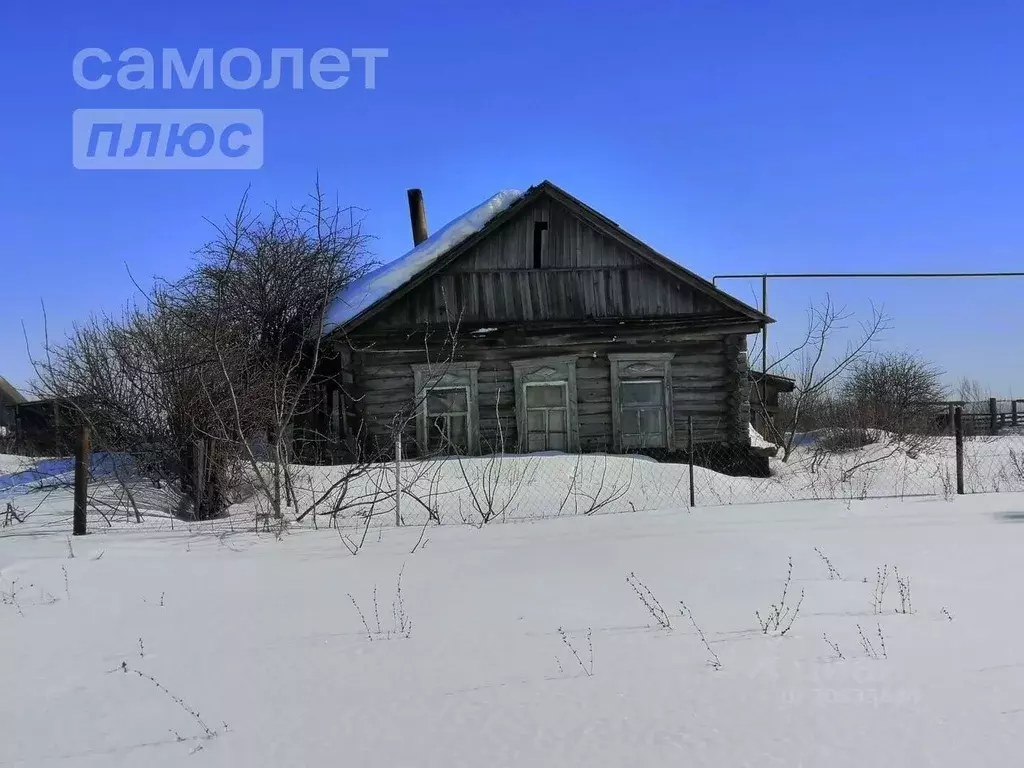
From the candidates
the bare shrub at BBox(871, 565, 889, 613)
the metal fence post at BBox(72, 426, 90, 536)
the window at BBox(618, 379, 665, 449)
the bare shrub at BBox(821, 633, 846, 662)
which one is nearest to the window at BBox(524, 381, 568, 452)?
the window at BBox(618, 379, 665, 449)

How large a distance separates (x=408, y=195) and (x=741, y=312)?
13.1 m

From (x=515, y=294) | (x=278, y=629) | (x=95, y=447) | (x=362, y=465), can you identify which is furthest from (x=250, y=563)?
(x=515, y=294)

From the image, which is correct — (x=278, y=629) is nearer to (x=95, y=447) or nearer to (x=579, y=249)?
(x=95, y=447)

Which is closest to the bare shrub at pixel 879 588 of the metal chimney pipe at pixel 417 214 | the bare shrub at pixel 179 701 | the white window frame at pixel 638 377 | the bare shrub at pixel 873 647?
the bare shrub at pixel 873 647

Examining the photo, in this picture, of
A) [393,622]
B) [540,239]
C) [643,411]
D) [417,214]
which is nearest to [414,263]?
[540,239]

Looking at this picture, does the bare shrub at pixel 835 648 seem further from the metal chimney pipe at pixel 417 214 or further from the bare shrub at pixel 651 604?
the metal chimney pipe at pixel 417 214

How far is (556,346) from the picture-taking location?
15.0 metres

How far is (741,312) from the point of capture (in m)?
15.0

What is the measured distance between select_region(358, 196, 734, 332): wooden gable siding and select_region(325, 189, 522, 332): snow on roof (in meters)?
0.53

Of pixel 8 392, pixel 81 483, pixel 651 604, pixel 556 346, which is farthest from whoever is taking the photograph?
pixel 8 392

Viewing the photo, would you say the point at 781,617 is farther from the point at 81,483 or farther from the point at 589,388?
the point at 589,388

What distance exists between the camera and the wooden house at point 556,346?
49.0ft

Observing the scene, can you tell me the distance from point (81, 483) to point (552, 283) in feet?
31.0

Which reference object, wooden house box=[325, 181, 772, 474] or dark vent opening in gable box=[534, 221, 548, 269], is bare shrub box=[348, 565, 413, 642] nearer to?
wooden house box=[325, 181, 772, 474]
